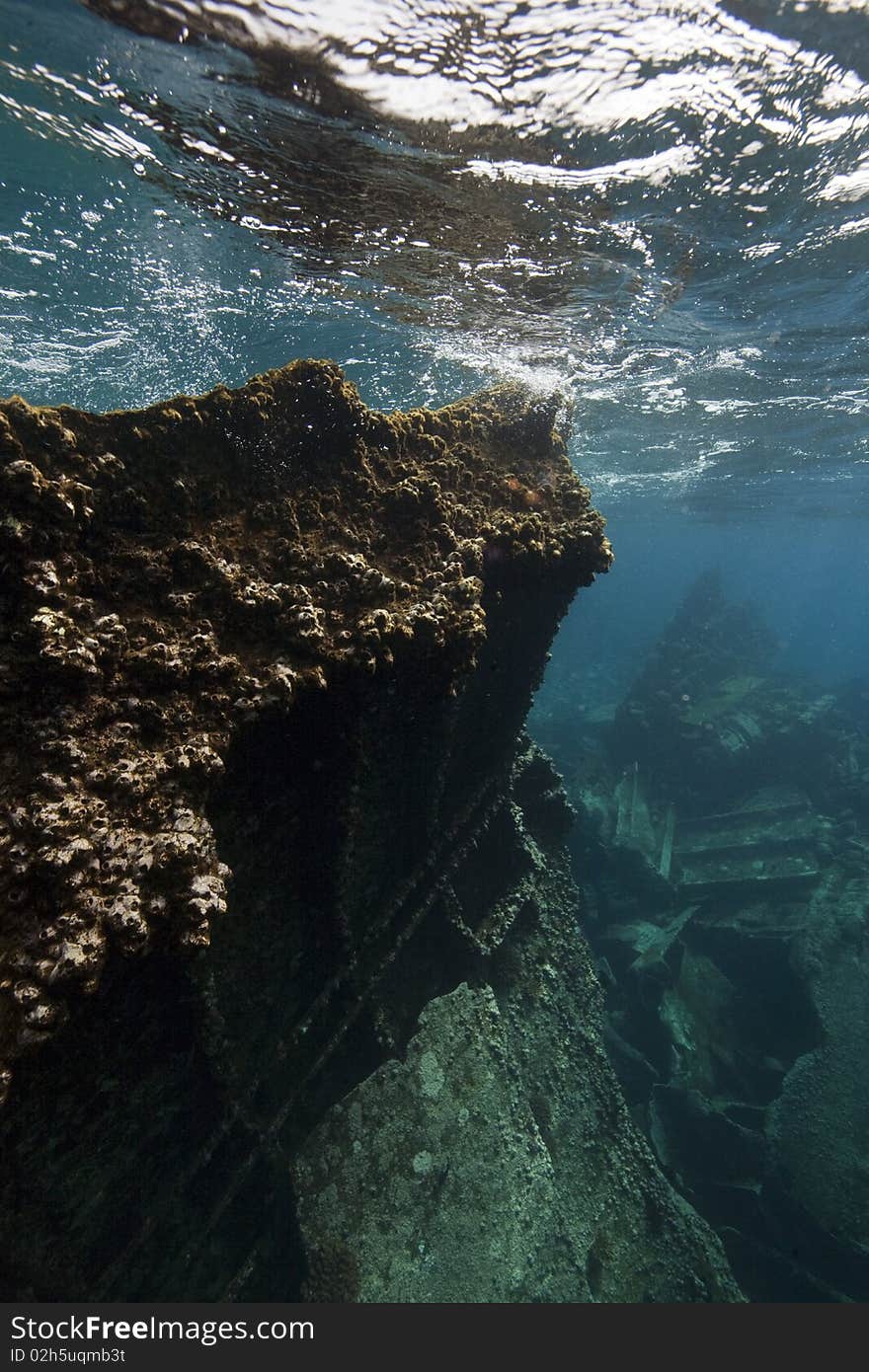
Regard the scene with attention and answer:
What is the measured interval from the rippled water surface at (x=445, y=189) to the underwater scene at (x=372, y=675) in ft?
0.23

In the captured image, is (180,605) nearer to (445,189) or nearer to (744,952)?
(445,189)

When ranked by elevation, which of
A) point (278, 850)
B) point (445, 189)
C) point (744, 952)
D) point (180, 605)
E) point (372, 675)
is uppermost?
point (445, 189)

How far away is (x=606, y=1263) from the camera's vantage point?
720cm

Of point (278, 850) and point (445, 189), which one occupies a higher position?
point (445, 189)

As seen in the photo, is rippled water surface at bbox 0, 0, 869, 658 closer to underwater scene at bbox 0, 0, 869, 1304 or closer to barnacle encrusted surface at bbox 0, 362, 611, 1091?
underwater scene at bbox 0, 0, 869, 1304

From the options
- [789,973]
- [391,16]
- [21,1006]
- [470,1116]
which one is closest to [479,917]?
[470,1116]

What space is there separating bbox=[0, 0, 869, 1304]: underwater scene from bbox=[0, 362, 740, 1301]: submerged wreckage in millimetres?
27

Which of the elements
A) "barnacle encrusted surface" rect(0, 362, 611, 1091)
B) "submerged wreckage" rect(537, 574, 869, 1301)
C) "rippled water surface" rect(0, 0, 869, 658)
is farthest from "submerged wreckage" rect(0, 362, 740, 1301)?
"submerged wreckage" rect(537, 574, 869, 1301)

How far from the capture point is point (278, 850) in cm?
387

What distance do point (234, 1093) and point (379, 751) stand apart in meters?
2.44

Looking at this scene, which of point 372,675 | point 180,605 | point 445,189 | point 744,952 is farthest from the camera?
point 744,952

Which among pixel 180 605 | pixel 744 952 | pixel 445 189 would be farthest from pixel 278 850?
pixel 744 952

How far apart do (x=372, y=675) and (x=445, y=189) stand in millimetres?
7986

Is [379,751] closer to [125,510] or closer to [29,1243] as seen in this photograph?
[125,510]
